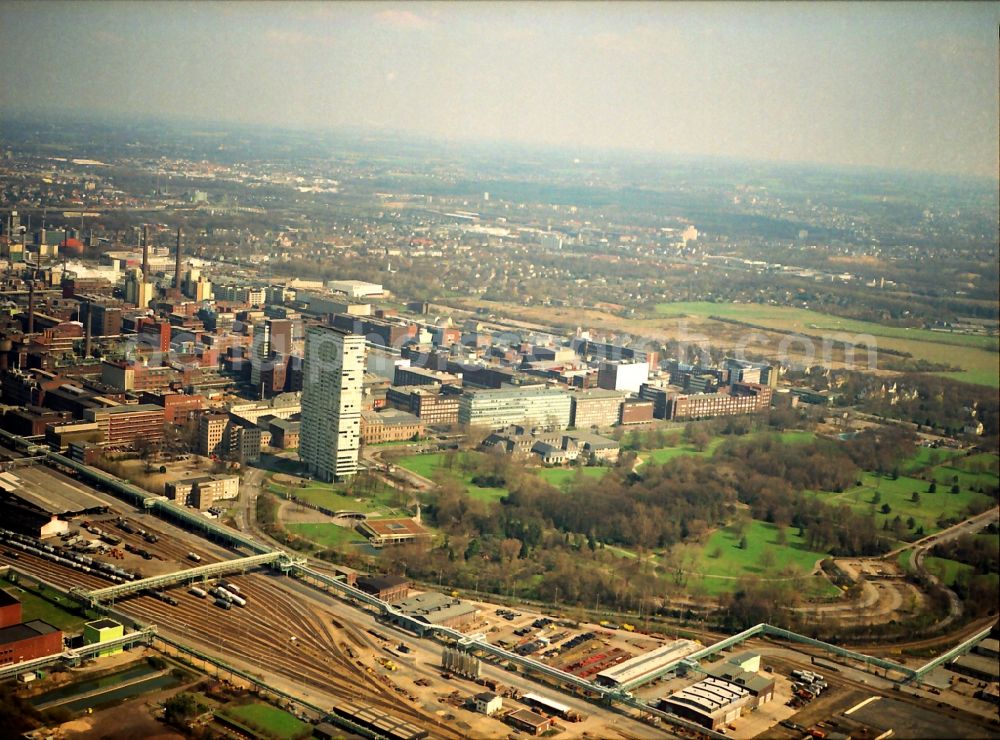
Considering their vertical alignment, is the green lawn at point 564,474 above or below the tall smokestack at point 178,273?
below

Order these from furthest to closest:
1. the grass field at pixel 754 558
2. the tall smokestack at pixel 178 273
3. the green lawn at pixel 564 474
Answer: the tall smokestack at pixel 178 273
the green lawn at pixel 564 474
the grass field at pixel 754 558

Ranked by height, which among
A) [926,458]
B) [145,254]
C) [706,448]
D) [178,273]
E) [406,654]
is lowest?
[406,654]

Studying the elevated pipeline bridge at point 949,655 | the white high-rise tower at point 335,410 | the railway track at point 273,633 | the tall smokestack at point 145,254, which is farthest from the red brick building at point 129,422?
the elevated pipeline bridge at point 949,655

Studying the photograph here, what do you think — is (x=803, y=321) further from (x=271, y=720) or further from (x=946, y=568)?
(x=271, y=720)

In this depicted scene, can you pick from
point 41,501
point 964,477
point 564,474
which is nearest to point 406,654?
point 41,501

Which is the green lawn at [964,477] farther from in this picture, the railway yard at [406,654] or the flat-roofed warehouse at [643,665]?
the flat-roofed warehouse at [643,665]

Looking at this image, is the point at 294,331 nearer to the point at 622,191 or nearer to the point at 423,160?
the point at 423,160

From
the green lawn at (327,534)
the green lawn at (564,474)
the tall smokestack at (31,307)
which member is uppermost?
the tall smokestack at (31,307)

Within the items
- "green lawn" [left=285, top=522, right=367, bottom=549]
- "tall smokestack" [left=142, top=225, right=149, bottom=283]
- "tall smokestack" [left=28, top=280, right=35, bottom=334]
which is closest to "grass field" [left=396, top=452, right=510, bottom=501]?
"green lawn" [left=285, top=522, right=367, bottom=549]
